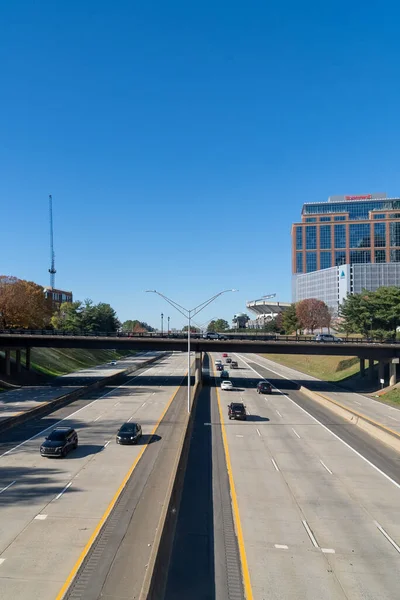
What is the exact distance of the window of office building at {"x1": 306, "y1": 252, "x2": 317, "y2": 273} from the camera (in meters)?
197

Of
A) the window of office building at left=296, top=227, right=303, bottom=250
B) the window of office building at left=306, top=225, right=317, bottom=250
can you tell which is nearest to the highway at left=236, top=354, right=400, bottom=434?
the window of office building at left=306, top=225, right=317, bottom=250

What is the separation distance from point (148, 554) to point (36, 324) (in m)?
80.7

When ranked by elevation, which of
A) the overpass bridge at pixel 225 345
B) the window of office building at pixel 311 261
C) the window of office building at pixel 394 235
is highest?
the window of office building at pixel 394 235

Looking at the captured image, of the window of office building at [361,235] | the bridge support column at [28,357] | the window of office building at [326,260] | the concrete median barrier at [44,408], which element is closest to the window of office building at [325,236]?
the window of office building at [326,260]

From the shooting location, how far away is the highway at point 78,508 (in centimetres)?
1250

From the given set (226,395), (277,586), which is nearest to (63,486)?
(277,586)

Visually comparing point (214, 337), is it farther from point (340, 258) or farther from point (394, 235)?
point (394, 235)

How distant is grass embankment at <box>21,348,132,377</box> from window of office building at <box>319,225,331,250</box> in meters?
117

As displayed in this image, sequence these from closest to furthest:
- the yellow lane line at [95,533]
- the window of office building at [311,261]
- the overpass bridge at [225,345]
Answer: the yellow lane line at [95,533] → the overpass bridge at [225,345] → the window of office building at [311,261]

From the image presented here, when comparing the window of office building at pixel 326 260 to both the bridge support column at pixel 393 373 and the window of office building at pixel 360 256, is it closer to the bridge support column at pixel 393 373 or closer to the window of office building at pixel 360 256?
the window of office building at pixel 360 256

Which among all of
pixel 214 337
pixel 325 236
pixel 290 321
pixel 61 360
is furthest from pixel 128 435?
pixel 325 236

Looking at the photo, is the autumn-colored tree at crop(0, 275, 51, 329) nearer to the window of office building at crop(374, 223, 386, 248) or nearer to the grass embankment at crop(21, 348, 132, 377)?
the grass embankment at crop(21, 348, 132, 377)

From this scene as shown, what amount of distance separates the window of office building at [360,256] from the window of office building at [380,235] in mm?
5208

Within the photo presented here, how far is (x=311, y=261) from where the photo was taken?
198125mm
